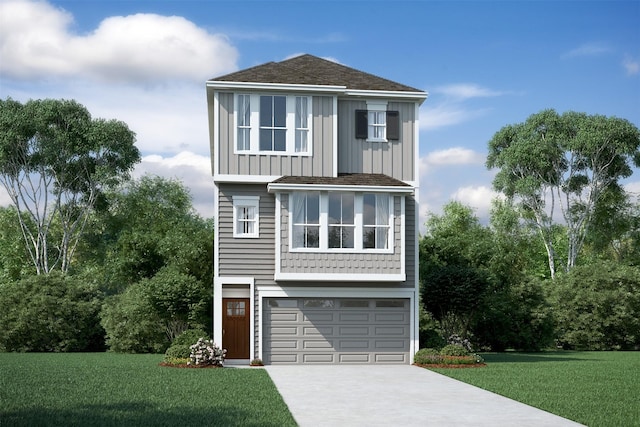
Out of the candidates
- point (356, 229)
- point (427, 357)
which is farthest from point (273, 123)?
point (427, 357)

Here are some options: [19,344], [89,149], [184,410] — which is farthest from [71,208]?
[184,410]

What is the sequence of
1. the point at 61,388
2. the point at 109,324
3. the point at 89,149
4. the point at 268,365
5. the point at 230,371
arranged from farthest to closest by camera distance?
1. the point at 89,149
2. the point at 109,324
3. the point at 268,365
4. the point at 230,371
5. the point at 61,388

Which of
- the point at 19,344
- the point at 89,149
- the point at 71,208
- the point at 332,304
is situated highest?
the point at 89,149

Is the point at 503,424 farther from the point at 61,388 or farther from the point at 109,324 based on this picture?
the point at 109,324

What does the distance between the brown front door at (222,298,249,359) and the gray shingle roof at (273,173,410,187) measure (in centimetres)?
406

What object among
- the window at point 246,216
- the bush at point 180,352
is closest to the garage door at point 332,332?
the window at point 246,216

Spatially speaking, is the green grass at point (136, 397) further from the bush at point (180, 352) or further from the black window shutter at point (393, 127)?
the black window shutter at point (393, 127)

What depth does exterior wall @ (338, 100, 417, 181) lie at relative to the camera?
26.1 m

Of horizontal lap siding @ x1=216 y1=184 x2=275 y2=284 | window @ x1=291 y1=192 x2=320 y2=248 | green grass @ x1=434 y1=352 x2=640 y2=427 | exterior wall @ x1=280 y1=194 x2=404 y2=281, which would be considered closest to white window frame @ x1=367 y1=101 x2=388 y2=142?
window @ x1=291 y1=192 x2=320 y2=248

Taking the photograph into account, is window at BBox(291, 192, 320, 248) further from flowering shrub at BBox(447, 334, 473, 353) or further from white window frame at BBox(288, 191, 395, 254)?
flowering shrub at BBox(447, 334, 473, 353)

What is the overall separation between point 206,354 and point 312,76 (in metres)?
9.49

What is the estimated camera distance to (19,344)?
111 feet

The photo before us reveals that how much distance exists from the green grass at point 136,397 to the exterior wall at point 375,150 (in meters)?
7.69

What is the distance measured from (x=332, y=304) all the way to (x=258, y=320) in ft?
7.79
